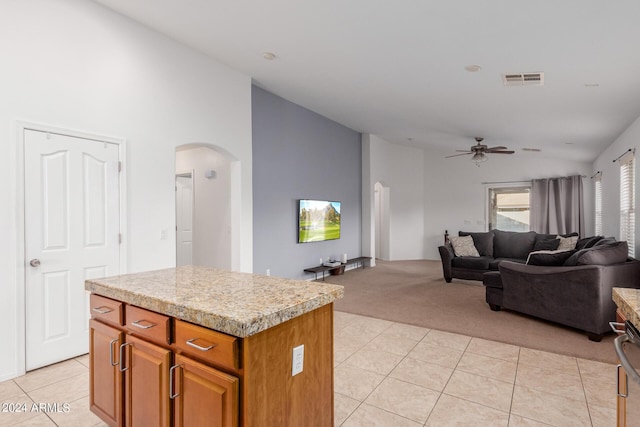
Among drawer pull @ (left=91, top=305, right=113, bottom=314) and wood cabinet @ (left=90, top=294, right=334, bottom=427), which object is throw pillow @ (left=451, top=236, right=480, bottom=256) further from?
drawer pull @ (left=91, top=305, right=113, bottom=314)

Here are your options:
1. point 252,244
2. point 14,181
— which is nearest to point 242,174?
point 252,244

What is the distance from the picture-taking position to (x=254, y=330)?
1261mm

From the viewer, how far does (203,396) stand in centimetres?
140

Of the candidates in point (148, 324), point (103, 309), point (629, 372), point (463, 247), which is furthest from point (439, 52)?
point (463, 247)

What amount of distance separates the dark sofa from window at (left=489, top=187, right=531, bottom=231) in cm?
501

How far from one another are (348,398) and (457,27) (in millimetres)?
3031

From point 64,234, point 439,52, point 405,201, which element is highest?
point 439,52

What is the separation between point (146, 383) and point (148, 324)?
0.29 m

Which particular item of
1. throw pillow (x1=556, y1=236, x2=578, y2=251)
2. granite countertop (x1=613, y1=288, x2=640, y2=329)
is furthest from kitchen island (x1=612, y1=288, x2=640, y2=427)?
throw pillow (x1=556, y1=236, x2=578, y2=251)

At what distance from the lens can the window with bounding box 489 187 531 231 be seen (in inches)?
341

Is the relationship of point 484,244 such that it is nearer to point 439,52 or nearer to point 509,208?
point 509,208

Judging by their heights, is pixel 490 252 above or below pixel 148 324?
below

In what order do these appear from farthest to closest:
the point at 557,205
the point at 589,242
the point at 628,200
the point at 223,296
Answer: the point at 557,205
the point at 628,200
the point at 589,242
the point at 223,296

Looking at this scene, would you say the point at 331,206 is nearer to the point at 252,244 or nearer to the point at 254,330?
the point at 252,244
